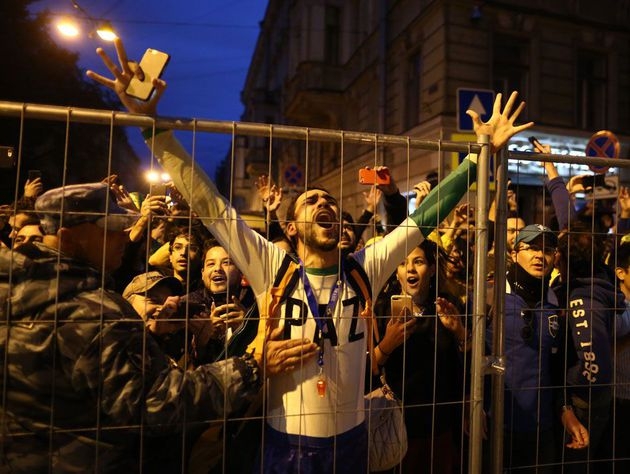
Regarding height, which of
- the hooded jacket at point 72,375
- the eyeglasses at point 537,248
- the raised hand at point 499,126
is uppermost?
the raised hand at point 499,126

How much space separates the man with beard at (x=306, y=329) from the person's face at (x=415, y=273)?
681mm

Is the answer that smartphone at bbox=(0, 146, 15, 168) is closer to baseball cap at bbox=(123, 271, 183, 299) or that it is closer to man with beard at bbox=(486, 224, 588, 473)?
baseball cap at bbox=(123, 271, 183, 299)

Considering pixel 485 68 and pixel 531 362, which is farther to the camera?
pixel 485 68

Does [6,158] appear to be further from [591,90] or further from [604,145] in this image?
[591,90]

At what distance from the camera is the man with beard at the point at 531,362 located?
255cm

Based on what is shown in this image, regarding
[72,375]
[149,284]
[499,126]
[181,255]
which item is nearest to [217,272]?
[181,255]

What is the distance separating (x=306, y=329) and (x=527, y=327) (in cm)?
122

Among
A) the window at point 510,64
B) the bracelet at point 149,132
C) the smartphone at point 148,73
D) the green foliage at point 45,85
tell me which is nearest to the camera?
the smartphone at point 148,73

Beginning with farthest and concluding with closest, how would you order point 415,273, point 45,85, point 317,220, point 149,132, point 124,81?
point 45,85 < point 415,273 < point 317,220 < point 149,132 < point 124,81

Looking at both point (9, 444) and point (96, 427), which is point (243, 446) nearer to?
point (96, 427)

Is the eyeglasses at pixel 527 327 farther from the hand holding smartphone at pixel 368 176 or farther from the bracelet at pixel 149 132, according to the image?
the bracelet at pixel 149 132

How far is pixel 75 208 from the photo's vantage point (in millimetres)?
1691

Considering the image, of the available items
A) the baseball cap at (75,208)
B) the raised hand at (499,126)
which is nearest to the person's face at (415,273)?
the raised hand at (499,126)

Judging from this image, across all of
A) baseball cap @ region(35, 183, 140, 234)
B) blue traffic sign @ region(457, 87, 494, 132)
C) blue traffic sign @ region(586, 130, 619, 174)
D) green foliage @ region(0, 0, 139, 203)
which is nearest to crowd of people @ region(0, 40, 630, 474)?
baseball cap @ region(35, 183, 140, 234)
